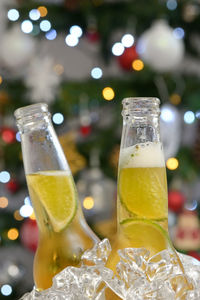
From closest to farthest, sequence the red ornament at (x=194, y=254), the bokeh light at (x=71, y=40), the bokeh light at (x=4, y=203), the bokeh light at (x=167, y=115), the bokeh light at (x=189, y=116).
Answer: the red ornament at (x=194, y=254) → the bokeh light at (x=167, y=115) → the bokeh light at (x=189, y=116) → the bokeh light at (x=71, y=40) → the bokeh light at (x=4, y=203)

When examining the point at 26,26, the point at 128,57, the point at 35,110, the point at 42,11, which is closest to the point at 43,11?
the point at 42,11

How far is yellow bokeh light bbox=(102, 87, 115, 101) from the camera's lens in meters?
2.70

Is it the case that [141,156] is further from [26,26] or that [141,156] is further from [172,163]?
[26,26]

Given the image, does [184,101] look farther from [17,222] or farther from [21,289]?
[21,289]

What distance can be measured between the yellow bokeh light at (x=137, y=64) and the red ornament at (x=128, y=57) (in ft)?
0.04

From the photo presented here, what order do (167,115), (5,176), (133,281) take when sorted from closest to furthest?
(133,281)
(167,115)
(5,176)

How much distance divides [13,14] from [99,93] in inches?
22.4

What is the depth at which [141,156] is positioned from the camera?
19.7 inches

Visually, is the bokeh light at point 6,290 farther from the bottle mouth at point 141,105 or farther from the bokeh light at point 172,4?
the bottle mouth at point 141,105

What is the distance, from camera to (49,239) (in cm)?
54

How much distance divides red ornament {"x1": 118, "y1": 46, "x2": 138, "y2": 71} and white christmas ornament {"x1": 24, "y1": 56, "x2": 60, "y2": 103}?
310 millimetres

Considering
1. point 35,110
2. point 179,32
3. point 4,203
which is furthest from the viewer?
point 4,203

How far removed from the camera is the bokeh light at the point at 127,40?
9.11 feet

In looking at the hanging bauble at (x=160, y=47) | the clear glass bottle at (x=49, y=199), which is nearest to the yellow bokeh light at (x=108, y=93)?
the hanging bauble at (x=160, y=47)
